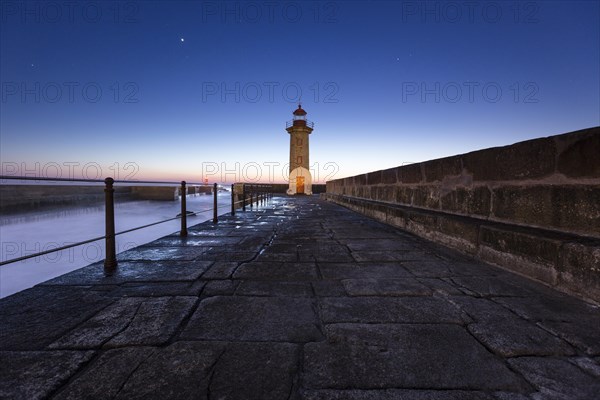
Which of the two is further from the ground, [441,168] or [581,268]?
[441,168]

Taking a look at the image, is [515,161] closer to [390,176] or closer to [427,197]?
[427,197]

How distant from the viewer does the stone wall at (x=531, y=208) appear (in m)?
1.91

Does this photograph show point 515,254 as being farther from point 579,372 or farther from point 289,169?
point 289,169

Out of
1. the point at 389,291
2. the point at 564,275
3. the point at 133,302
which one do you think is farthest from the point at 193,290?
the point at 564,275

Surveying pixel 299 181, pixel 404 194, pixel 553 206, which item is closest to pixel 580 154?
pixel 553 206

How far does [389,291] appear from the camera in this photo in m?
1.99

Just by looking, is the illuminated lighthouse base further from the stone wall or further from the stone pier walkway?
the stone pier walkway

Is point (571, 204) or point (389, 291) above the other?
point (571, 204)

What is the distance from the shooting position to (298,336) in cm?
139

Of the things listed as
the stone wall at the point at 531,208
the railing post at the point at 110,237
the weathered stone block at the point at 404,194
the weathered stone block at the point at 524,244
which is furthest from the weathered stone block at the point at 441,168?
the railing post at the point at 110,237

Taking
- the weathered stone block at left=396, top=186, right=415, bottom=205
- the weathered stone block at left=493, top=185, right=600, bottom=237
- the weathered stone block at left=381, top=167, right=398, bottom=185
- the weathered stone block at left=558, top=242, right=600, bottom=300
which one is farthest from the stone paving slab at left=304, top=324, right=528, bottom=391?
the weathered stone block at left=381, top=167, right=398, bottom=185

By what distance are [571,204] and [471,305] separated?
47.3 inches

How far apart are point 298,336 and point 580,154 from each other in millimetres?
2391

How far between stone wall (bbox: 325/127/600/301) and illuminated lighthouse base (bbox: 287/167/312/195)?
82.9 ft
